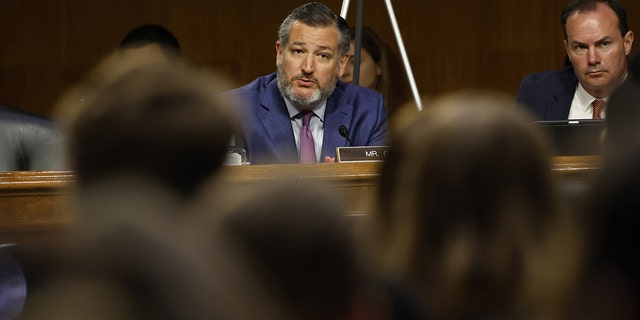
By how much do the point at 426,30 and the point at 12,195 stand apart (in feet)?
12.7

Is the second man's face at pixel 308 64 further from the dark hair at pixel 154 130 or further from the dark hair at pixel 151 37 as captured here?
the dark hair at pixel 154 130

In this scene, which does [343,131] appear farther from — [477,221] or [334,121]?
[477,221]

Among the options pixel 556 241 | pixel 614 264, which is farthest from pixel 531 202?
pixel 614 264

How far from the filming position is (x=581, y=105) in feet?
14.3

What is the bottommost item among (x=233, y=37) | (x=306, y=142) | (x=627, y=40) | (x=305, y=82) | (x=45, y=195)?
(x=45, y=195)

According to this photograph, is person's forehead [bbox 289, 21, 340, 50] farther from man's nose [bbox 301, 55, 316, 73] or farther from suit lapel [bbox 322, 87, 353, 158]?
suit lapel [bbox 322, 87, 353, 158]

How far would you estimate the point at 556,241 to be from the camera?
1237 millimetres

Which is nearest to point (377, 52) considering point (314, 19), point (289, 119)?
point (314, 19)

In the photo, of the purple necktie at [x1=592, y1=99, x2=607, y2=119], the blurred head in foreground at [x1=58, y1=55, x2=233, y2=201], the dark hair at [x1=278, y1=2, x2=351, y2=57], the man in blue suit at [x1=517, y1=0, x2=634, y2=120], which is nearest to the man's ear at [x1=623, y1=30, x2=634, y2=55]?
the man in blue suit at [x1=517, y1=0, x2=634, y2=120]

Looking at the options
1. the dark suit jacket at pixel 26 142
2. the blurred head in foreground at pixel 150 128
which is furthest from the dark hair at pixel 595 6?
the blurred head in foreground at pixel 150 128

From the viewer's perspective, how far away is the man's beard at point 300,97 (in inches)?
171

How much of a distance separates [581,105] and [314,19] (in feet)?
3.92

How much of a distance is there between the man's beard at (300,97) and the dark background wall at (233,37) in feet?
6.28

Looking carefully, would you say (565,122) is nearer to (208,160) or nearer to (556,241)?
(556,241)
